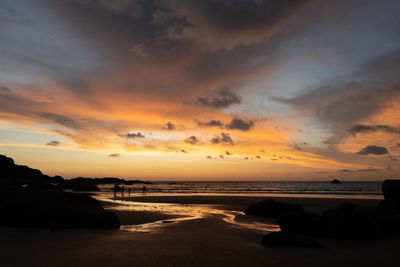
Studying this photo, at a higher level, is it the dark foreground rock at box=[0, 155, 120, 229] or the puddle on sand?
the dark foreground rock at box=[0, 155, 120, 229]

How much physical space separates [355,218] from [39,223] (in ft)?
46.8

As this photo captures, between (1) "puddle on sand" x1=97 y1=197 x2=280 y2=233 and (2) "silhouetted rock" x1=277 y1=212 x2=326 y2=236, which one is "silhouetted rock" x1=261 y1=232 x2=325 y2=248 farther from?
(1) "puddle on sand" x1=97 y1=197 x2=280 y2=233

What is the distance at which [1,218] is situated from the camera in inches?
463

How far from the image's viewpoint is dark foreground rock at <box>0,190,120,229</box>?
38.2 ft

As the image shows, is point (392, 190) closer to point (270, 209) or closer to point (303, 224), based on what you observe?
point (270, 209)

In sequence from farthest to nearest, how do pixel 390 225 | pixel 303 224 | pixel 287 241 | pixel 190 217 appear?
pixel 190 217, pixel 390 225, pixel 303 224, pixel 287 241

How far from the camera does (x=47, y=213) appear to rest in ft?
38.9

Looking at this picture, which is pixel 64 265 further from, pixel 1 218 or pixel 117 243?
pixel 1 218

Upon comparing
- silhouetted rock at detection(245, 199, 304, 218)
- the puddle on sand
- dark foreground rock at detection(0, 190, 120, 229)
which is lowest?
the puddle on sand

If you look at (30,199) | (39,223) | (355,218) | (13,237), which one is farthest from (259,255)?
(30,199)

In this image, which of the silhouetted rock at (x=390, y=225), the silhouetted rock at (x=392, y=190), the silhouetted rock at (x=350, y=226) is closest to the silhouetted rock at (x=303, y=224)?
the silhouetted rock at (x=350, y=226)

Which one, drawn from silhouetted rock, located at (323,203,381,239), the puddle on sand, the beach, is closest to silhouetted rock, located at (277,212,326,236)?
silhouetted rock, located at (323,203,381,239)

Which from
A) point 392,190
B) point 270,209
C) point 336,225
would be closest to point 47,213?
point 336,225

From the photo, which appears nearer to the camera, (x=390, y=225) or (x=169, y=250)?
(x=169, y=250)
